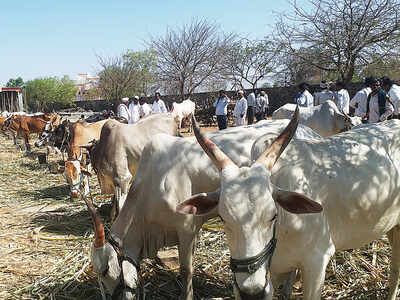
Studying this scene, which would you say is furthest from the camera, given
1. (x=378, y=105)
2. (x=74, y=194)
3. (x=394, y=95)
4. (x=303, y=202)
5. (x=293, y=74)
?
(x=293, y=74)

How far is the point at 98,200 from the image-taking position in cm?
718

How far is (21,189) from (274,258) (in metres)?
7.85

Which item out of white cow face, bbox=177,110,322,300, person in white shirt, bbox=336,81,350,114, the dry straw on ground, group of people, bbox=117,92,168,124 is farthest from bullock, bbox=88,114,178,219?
person in white shirt, bbox=336,81,350,114

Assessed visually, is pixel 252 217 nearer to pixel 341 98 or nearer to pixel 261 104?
pixel 341 98

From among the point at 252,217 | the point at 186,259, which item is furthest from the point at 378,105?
the point at 252,217

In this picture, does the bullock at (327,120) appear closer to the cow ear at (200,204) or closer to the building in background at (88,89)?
the cow ear at (200,204)

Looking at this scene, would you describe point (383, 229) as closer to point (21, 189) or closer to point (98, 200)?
point (98, 200)

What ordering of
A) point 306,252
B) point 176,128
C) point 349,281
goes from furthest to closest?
point 176,128 < point 349,281 < point 306,252

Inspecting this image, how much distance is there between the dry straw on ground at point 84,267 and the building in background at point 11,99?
26.4m

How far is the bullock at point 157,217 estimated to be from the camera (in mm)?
3188

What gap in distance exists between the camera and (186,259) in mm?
3299

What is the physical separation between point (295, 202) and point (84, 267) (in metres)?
2.97

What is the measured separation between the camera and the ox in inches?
274

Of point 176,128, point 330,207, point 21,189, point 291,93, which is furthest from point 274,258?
point 291,93
